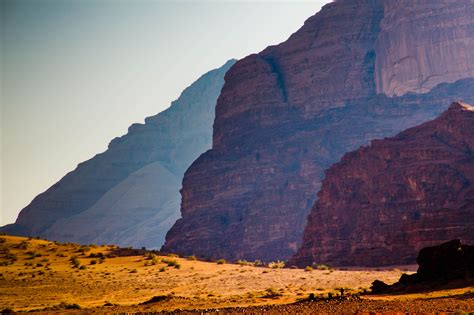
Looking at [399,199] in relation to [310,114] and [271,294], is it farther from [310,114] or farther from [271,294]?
[310,114]

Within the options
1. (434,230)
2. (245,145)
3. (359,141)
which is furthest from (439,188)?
(245,145)

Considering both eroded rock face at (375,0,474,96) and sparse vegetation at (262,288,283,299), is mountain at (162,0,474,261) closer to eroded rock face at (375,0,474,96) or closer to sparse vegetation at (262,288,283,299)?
eroded rock face at (375,0,474,96)

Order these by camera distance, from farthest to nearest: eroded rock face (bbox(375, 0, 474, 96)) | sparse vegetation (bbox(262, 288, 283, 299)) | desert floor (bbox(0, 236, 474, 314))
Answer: eroded rock face (bbox(375, 0, 474, 96))
sparse vegetation (bbox(262, 288, 283, 299))
desert floor (bbox(0, 236, 474, 314))

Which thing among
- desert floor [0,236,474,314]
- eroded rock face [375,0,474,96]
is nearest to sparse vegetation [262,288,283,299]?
desert floor [0,236,474,314]

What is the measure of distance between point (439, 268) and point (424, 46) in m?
157

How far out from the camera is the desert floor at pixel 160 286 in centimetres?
3769

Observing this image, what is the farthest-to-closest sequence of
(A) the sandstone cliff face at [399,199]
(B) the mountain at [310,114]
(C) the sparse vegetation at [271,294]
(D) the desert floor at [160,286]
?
(B) the mountain at [310,114] < (A) the sandstone cliff face at [399,199] < (C) the sparse vegetation at [271,294] < (D) the desert floor at [160,286]

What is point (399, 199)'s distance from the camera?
101 meters

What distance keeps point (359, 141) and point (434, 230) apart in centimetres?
8938

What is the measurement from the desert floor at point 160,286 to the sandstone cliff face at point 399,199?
2591 cm

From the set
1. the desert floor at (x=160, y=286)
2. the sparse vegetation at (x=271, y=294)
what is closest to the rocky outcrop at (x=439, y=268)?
the desert floor at (x=160, y=286)

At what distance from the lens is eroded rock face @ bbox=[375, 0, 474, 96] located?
195 metres

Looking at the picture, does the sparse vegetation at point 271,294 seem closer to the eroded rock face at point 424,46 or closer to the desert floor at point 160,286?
the desert floor at point 160,286

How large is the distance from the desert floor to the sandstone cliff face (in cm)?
2591
